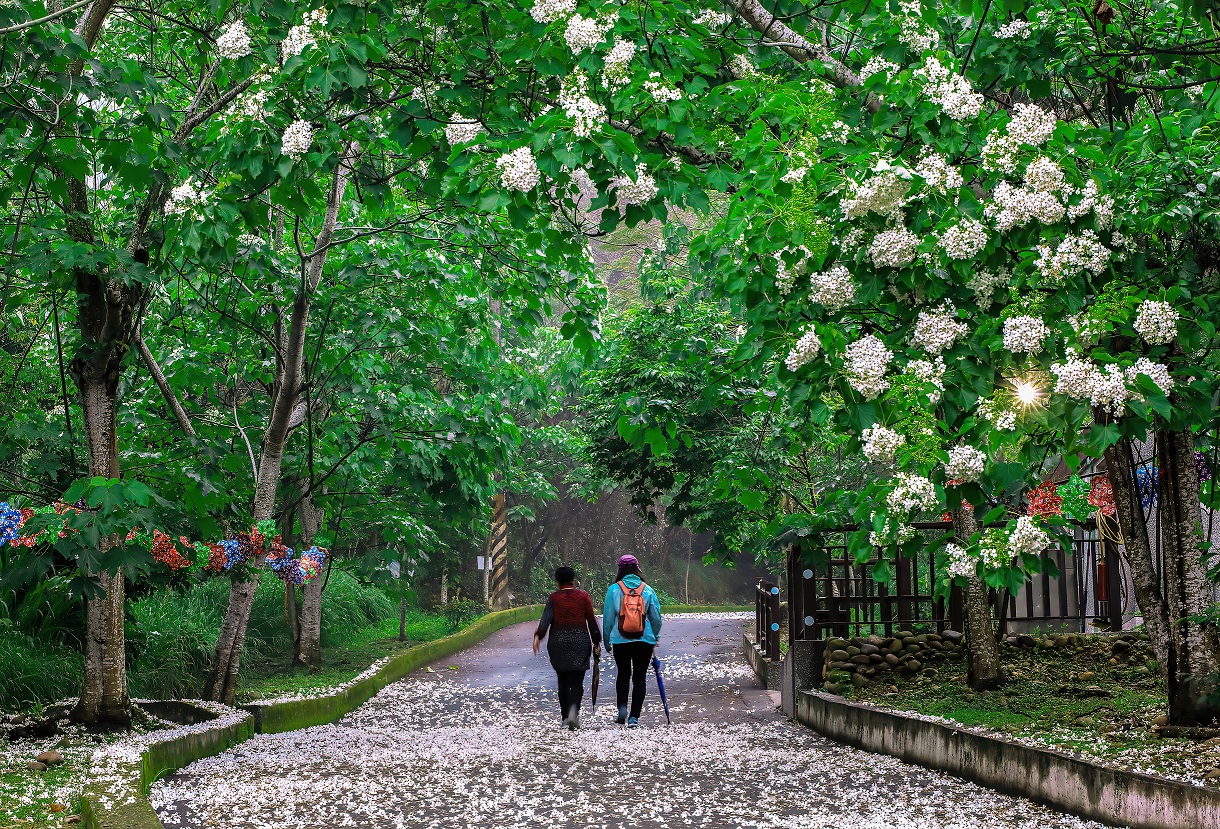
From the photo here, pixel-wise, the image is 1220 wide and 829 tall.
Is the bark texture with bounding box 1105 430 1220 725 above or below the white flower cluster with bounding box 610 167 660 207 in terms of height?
below

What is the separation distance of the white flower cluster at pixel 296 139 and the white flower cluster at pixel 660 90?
184 cm

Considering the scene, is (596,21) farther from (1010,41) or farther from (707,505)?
(707,505)

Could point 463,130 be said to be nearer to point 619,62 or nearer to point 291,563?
point 619,62

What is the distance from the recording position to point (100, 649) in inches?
307

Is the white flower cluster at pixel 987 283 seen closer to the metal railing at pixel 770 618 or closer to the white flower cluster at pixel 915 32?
the white flower cluster at pixel 915 32

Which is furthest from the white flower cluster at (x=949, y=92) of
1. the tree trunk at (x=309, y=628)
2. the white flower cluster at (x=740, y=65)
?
the tree trunk at (x=309, y=628)

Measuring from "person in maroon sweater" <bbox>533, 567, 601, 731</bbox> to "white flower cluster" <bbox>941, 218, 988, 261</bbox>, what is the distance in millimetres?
6602

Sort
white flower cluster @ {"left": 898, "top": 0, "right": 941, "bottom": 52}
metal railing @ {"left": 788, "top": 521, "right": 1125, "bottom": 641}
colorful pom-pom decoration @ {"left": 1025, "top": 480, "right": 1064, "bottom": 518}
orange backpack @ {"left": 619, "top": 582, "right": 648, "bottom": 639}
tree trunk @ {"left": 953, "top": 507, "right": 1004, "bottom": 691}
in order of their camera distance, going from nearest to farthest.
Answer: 1. white flower cluster @ {"left": 898, "top": 0, "right": 941, "bottom": 52}
2. colorful pom-pom decoration @ {"left": 1025, "top": 480, "right": 1064, "bottom": 518}
3. tree trunk @ {"left": 953, "top": 507, "right": 1004, "bottom": 691}
4. orange backpack @ {"left": 619, "top": 582, "right": 648, "bottom": 639}
5. metal railing @ {"left": 788, "top": 521, "right": 1125, "bottom": 641}

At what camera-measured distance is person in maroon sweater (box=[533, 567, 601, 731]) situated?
10422 millimetres

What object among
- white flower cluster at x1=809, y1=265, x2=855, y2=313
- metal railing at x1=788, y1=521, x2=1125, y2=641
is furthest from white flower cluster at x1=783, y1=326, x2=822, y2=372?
metal railing at x1=788, y1=521, x2=1125, y2=641

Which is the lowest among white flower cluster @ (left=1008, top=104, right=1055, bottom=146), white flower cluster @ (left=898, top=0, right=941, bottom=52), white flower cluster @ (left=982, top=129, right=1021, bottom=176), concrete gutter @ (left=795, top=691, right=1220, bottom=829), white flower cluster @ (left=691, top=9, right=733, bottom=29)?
concrete gutter @ (left=795, top=691, right=1220, bottom=829)

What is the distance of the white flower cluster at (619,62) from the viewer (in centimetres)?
501

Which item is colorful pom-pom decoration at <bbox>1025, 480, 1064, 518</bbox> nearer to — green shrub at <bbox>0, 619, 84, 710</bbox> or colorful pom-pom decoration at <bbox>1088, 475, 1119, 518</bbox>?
colorful pom-pom decoration at <bbox>1088, 475, 1119, 518</bbox>

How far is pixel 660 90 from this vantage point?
5.01 m
